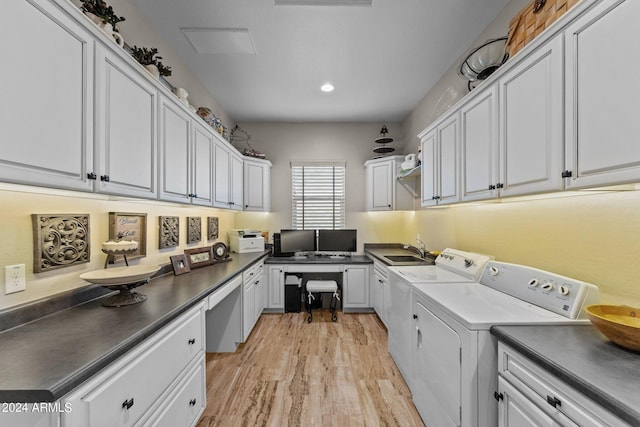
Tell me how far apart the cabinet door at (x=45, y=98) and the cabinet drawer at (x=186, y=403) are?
1.16 metres

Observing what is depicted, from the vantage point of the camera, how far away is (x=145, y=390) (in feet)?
3.73

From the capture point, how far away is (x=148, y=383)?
3.80 feet

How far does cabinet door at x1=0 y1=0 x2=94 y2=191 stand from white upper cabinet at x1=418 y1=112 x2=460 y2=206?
236cm

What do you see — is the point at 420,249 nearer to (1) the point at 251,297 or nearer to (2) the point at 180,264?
(1) the point at 251,297

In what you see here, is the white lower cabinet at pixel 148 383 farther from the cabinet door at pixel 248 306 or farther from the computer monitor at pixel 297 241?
the computer monitor at pixel 297 241

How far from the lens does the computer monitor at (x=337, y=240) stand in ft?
13.3

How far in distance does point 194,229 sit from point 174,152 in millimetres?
1120

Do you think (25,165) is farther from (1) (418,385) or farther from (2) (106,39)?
(1) (418,385)

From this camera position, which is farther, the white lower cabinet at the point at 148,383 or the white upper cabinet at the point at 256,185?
the white upper cabinet at the point at 256,185

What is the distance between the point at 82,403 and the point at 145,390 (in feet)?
1.14

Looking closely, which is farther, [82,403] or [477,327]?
[477,327]

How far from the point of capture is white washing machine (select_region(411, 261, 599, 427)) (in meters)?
1.24

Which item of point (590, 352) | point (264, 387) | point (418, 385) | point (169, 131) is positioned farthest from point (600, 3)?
point (264, 387)

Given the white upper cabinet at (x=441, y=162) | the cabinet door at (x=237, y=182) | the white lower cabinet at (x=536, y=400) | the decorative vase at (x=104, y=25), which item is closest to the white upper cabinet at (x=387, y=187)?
the white upper cabinet at (x=441, y=162)
